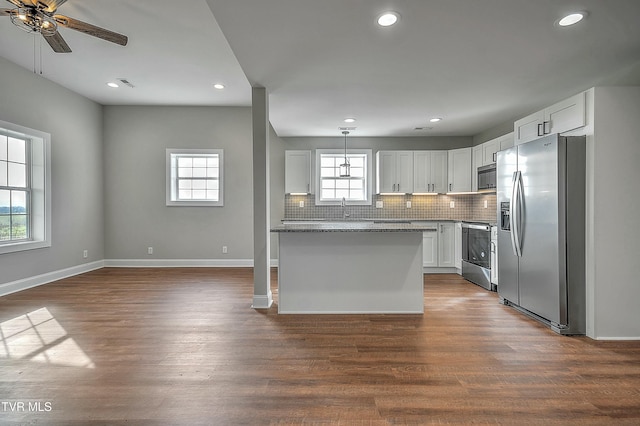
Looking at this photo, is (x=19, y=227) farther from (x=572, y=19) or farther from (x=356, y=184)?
(x=572, y=19)

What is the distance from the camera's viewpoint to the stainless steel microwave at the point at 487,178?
498 centimetres

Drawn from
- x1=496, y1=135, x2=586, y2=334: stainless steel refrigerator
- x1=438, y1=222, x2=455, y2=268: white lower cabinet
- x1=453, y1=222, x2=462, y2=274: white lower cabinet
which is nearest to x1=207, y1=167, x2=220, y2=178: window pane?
x1=438, y1=222, x2=455, y2=268: white lower cabinet

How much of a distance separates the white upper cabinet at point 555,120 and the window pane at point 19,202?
675cm

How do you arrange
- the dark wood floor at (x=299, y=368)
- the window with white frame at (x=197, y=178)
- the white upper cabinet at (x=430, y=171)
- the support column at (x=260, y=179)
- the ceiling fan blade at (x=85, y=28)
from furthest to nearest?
1. the window with white frame at (x=197, y=178)
2. the white upper cabinet at (x=430, y=171)
3. the support column at (x=260, y=179)
4. the ceiling fan blade at (x=85, y=28)
5. the dark wood floor at (x=299, y=368)

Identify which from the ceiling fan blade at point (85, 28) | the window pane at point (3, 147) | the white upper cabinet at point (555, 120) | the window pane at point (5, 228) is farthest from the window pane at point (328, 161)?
the window pane at point (5, 228)

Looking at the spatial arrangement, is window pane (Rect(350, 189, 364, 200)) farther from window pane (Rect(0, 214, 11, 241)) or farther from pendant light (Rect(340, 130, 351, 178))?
window pane (Rect(0, 214, 11, 241))

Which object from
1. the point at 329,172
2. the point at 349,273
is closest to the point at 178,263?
the point at 329,172

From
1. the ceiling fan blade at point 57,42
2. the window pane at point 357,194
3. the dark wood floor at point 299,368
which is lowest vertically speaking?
the dark wood floor at point 299,368

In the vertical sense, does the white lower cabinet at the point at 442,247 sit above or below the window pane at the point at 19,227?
below

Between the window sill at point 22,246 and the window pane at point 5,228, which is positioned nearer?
the window sill at point 22,246

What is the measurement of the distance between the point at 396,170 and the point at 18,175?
236 inches

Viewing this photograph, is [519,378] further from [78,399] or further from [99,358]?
[99,358]

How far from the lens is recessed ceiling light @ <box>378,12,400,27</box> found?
227cm

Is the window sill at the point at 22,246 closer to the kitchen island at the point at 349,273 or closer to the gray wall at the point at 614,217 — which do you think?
the kitchen island at the point at 349,273
